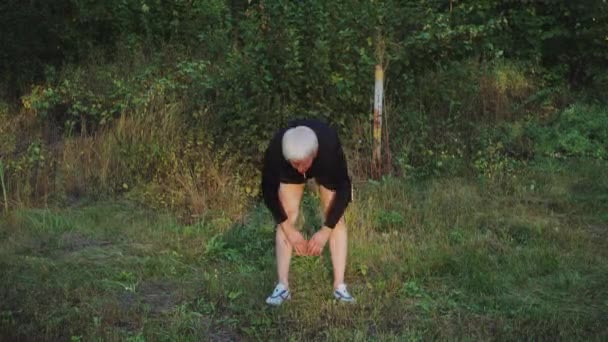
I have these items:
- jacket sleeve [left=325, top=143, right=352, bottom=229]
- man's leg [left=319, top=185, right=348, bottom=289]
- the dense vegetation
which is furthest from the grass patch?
jacket sleeve [left=325, top=143, right=352, bottom=229]

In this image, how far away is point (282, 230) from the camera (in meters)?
5.17

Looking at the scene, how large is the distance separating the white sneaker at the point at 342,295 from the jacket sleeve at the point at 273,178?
672 mm

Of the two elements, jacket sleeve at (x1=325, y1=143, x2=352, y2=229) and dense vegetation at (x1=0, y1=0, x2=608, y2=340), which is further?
dense vegetation at (x1=0, y1=0, x2=608, y2=340)

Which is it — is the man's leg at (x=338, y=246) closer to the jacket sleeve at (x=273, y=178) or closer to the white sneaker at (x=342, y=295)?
the white sneaker at (x=342, y=295)

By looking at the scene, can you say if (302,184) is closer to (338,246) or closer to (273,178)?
(273,178)

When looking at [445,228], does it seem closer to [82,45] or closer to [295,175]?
[295,175]

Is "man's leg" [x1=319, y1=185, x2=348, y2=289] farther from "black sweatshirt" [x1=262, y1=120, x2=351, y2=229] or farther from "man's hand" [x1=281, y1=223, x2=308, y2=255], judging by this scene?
"man's hand" [x1=281, y1=223, x2=308, y2=255]

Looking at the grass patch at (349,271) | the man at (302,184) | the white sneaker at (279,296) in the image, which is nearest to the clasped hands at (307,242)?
the man at (302,184)

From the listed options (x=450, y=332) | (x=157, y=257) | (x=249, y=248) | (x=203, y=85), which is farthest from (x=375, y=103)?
(x=450, y=332)

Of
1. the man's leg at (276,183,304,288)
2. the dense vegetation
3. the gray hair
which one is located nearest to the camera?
the gray hair

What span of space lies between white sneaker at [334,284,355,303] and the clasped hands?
399mm

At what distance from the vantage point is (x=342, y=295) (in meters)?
5.30

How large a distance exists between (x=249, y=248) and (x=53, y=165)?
275 cm

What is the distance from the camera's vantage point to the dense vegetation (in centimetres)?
533
